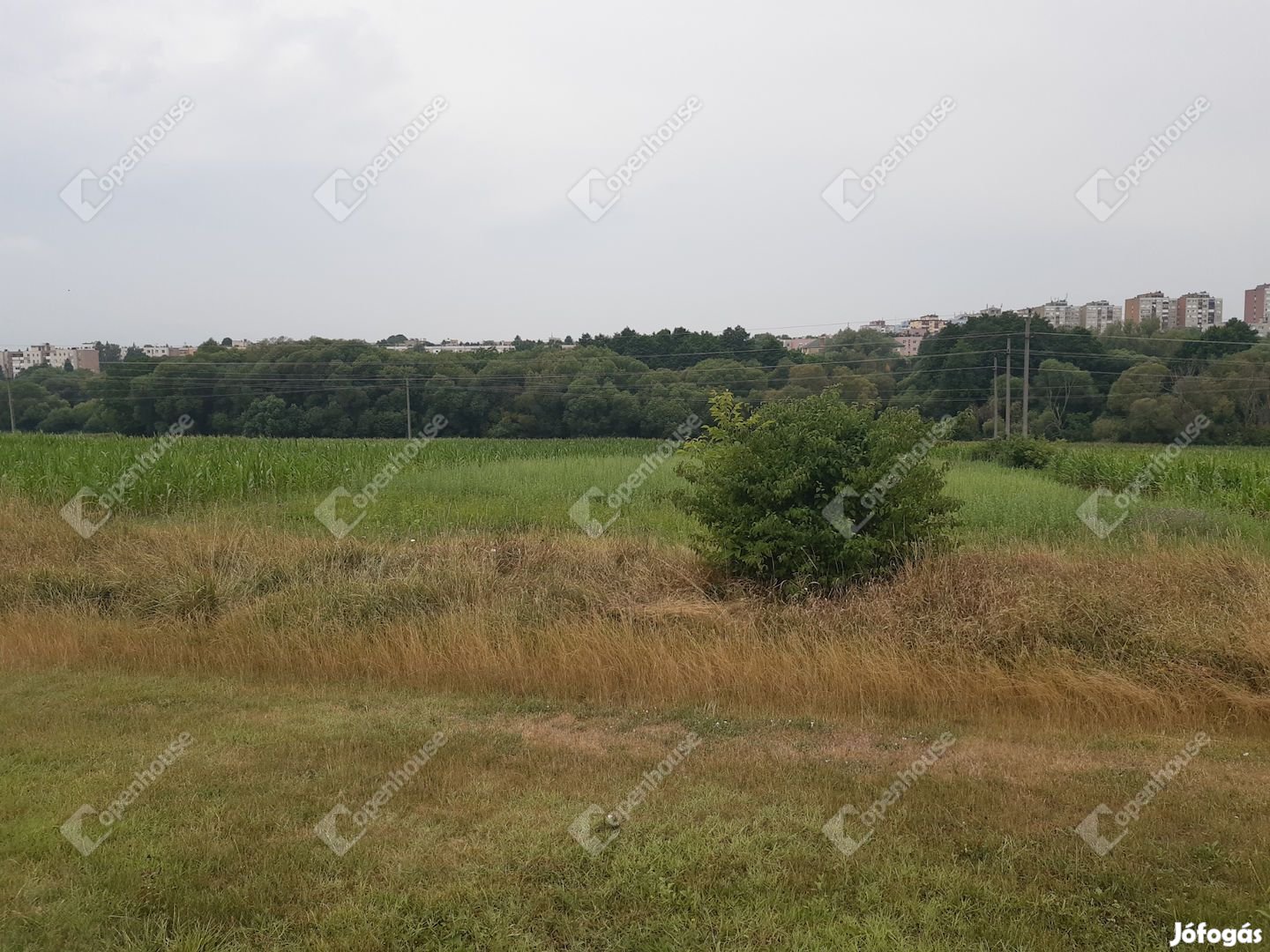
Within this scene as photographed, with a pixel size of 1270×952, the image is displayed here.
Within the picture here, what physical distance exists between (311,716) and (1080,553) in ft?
26.8

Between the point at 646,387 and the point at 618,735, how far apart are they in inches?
1771

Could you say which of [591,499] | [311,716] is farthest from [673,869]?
[591,499]

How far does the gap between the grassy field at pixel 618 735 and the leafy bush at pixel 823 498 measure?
42cm

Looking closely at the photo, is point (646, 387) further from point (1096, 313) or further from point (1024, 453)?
point (1096, 313)

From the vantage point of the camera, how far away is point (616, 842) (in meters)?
3.93

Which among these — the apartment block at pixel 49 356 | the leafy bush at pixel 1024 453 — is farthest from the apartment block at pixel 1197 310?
the apartment block at pixel 49 356

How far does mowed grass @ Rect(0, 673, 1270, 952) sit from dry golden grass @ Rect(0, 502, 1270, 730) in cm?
77

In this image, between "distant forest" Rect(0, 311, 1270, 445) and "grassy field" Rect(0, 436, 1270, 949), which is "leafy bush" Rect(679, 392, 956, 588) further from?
"distant forest" Rect(0, 311, 1270, 445)

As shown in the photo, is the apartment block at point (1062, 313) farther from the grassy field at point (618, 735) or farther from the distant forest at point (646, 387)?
the grassy field at point (618, 735)

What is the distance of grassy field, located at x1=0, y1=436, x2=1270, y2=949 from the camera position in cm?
342

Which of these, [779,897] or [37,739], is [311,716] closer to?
[37,739]

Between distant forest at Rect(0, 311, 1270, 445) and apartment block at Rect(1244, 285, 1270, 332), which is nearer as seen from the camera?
distant forest at Rect(0, 311, 1270, 445)

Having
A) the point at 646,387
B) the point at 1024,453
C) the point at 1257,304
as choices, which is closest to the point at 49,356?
the point at 646,387

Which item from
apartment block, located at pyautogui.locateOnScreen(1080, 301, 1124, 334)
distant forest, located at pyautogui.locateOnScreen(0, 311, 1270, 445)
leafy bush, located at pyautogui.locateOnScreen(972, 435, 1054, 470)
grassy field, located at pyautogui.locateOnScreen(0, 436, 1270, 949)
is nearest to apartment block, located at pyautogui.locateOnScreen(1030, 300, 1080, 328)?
apartment block, located at pyautogui.locateOnScreen(1080, 301, 1124, 334)
